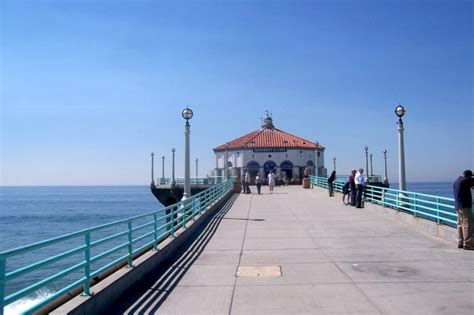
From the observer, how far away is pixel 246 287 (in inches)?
298

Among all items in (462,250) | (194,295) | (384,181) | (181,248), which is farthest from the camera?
(384,181)

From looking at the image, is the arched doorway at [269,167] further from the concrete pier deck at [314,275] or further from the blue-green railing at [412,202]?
the concrete pier deck at [314,275]

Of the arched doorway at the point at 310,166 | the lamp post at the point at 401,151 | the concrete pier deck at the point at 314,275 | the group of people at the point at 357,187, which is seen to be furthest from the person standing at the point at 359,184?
the arched doorway at the point at 310,166

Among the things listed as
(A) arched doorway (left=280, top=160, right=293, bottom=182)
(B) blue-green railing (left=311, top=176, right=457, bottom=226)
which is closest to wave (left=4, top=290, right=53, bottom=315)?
(B) blue-green railing (left=311, top=176, right=457, bottom=226)

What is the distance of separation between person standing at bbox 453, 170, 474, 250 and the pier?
1.17 ft

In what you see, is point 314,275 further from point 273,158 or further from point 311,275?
point 273,158

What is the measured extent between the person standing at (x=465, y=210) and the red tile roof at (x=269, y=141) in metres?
44.7

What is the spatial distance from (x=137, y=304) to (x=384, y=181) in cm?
4977

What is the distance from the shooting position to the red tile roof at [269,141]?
5619cm

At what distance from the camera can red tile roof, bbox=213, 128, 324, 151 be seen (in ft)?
184

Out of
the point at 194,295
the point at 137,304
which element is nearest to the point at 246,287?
the point at 194,295

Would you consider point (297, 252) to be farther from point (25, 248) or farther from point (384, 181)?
point (384, 181)

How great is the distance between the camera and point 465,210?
10.7 m

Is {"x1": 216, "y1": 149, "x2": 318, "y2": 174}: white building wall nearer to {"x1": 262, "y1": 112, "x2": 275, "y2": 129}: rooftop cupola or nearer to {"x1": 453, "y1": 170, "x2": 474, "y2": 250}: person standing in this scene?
{"x1": 262, "y1": 112, "x2": 275, "y2": 129}: rooftop cupola
